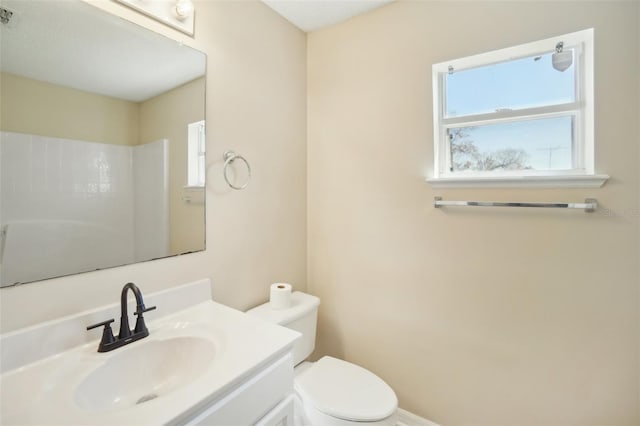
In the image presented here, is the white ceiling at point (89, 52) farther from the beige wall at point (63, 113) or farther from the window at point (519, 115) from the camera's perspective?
the window at point (519, 115)

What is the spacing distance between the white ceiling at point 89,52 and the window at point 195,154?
0.62 ft

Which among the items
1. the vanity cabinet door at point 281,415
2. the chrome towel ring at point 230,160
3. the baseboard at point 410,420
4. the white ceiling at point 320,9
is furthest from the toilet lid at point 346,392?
the white ceiling at point 320,9

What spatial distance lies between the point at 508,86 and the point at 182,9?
1534 millimetres

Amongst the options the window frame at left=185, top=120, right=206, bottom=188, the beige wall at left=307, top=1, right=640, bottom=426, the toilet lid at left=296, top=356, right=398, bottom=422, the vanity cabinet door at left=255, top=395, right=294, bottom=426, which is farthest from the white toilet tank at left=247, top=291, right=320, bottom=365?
the window frame at left=185, top=120, right=206, bottom=188

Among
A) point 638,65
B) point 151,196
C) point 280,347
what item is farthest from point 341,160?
point 638,65

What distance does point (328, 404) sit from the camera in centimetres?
126

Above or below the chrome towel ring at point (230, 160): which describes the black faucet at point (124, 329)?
below

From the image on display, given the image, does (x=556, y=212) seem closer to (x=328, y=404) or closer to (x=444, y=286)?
(x=444, y=286)

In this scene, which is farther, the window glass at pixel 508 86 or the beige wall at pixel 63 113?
the window glass at pixel 508 86

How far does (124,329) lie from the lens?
0.97m

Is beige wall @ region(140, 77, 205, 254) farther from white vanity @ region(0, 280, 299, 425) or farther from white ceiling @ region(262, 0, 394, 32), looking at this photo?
white ceiling @ region(262, 0, 394, 32)

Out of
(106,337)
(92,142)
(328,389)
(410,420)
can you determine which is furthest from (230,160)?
(410,420)

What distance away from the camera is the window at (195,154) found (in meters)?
1.30

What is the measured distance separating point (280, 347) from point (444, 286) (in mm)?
963
